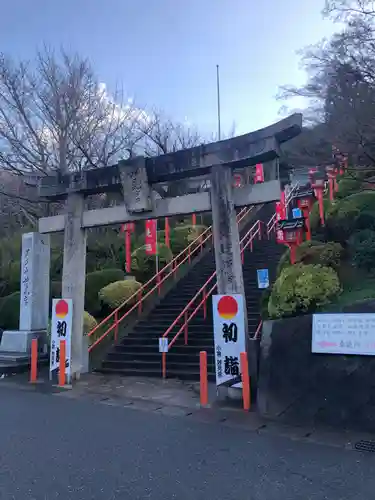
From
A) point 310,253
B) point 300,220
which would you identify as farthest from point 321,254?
point 300,220

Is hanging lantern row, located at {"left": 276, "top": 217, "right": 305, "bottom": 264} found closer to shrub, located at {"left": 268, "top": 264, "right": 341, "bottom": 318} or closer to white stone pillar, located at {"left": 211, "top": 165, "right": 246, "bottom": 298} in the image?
shrub, located at {"left": 268, "top": 264, "right": 341, "bottom": 318}

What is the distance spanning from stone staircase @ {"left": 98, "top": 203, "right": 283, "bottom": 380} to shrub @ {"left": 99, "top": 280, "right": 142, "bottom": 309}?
1.05m

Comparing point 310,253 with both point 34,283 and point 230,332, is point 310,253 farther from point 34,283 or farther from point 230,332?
point 34,283

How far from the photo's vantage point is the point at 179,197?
10.2 meters

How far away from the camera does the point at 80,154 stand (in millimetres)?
22688

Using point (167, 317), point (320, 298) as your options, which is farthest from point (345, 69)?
point (167, 317)

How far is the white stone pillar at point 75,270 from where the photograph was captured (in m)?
11.3

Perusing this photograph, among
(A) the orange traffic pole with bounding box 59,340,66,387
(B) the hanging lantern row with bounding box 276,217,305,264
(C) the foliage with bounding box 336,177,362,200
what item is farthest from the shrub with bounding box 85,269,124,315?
(C) the foliage with bounding box 336,177,362,200

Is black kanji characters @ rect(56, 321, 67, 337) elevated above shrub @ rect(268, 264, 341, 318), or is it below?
below

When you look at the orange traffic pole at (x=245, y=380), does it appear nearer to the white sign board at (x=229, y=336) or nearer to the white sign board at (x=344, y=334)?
the white sign board at (x=229, y=336)

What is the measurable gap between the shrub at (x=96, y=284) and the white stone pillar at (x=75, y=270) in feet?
12.9

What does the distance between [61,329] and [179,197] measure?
4399 mm

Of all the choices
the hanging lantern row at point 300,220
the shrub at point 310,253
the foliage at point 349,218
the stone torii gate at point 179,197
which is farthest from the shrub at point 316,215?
the stone torii gate at point 179,197

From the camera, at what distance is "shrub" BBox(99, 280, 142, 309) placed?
1491 centimetres
